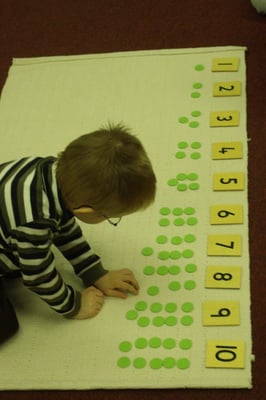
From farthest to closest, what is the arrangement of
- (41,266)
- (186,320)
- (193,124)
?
(193,124), (186,320), (41,266)

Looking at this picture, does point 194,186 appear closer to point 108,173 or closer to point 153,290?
point 153,290

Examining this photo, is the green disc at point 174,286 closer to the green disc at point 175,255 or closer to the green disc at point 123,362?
the green disc at point 175,255

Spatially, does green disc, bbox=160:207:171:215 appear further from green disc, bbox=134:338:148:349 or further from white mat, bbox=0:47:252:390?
green disc, bbox=134:338:148:349

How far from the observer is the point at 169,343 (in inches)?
41.3

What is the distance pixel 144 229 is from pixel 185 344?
11.8 inches

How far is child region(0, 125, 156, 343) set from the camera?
871 mm

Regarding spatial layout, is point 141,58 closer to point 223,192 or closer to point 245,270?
point 223,192

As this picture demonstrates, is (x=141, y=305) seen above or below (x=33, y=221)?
below

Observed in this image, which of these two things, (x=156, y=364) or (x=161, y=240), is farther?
(x=161, y=240)

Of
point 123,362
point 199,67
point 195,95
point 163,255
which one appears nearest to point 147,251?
point 163,255

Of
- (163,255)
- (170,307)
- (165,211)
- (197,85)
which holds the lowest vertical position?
(170,307)

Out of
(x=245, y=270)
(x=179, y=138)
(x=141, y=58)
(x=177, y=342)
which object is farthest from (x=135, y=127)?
(x=177, y=342)

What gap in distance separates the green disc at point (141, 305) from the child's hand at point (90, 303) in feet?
0.24

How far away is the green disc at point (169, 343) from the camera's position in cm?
104
